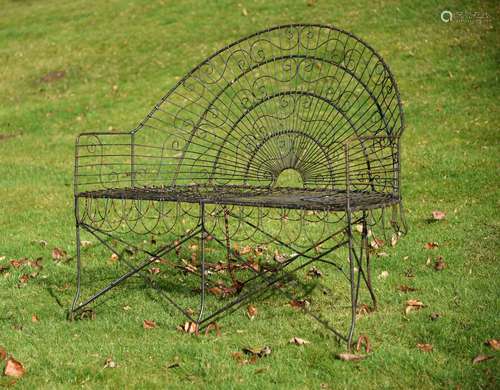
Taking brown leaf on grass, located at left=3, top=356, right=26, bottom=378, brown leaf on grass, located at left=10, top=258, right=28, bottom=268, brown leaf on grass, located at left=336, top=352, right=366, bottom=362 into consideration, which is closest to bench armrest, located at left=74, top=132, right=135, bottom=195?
brown leaf on grass, located at left=10, top=258, right=28, bottom=268

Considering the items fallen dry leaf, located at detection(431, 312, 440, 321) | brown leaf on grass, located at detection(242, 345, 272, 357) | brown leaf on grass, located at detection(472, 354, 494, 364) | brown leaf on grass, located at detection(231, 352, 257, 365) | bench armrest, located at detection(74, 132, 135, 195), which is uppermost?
brown leaf on grass, located at detection(472, 354, 494, 364)

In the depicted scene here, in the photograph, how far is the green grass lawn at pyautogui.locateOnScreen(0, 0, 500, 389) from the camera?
138 inches

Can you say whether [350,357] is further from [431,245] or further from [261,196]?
[431,245]

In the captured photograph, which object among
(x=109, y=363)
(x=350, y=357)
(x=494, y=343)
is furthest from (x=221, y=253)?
(x=494, y=343)

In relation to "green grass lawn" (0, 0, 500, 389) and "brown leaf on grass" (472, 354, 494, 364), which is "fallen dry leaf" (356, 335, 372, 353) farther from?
"brown leaf on grass" (472, 354, 494, 364)

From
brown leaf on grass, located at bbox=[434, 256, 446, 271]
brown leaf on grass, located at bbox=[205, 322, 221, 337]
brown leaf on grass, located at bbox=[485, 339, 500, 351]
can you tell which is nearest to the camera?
brown leaf on grass, located at bbox=[485, 339, 500, 351]

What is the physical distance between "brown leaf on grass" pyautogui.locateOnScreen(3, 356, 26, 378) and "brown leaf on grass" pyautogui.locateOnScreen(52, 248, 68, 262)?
6.42ft

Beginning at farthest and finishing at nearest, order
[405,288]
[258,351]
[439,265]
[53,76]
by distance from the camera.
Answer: [53,76], [439,265], [405,288], [258,351]

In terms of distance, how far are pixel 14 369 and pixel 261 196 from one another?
1711 mm

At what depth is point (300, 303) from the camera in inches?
174

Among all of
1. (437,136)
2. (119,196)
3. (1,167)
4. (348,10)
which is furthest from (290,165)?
(348,10)

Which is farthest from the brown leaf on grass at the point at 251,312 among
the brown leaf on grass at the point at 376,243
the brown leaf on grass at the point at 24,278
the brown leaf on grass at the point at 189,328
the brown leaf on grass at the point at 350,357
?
the brown leaf on grass at the point at 24,278

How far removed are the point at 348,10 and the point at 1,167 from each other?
8.11 meters

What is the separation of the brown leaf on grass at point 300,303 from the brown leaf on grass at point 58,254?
6.61ft
